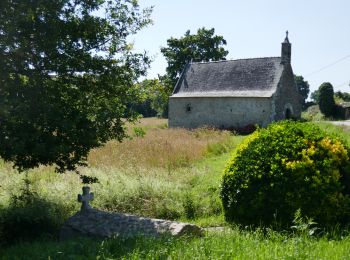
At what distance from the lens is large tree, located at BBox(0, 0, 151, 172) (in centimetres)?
620

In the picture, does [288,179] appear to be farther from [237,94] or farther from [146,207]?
[237,94]

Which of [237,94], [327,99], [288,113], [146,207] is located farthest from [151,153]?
[327,99]

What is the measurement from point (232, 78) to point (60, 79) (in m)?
28.7

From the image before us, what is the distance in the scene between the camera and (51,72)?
7270 mm

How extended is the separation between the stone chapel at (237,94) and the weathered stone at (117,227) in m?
25.7

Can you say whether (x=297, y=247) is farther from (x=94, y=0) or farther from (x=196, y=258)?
(x=94, y=0)

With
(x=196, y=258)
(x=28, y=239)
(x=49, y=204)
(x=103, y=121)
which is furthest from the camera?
(x=49, y=204)

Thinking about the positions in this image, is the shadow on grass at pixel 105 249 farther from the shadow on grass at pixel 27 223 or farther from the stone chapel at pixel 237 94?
the stone chapel at pixel 237 94

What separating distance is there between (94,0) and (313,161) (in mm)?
4906

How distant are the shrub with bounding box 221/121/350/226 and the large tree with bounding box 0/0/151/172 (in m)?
2.50

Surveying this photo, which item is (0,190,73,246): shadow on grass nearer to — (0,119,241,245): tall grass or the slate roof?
(0,119,241,245): tall grass

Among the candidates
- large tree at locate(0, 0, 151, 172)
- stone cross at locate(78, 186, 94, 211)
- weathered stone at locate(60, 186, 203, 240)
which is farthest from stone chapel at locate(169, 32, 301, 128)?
weathered stone at locate(60, 186, 203, 240)

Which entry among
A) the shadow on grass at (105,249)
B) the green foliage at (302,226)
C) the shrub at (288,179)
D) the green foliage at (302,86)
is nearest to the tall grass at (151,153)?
the shrub at (288,179)

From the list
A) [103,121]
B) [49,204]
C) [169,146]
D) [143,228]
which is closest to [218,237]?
[143,228]
